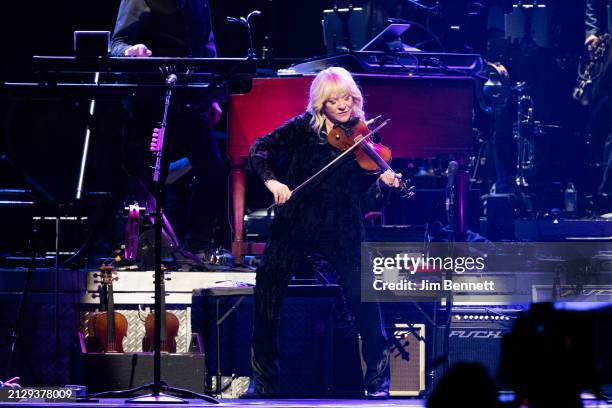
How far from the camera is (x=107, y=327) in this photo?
6816 mm

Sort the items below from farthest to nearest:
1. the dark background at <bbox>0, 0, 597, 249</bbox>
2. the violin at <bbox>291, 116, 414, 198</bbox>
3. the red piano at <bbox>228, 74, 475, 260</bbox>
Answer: the dark background at <bbox>0, 0, 597, 249</bbox>, the red piano at <bbox>228, 74, 475, 260</bbox>, the violin at <bbox>291, 116, 414, 198</bbox>

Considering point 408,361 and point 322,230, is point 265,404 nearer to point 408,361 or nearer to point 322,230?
point 322,230

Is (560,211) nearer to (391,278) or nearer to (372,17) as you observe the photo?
(372,17)

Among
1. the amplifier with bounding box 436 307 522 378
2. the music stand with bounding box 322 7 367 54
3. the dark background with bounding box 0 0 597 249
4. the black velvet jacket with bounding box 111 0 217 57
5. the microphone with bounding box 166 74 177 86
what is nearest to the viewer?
the microphone with bounding box 166 74 177 86

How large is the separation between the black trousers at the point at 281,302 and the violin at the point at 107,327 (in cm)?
81

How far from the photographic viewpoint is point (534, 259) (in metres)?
7.75

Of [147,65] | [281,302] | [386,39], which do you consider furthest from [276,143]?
[386,39]

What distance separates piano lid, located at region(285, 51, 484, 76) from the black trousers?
1.87 m

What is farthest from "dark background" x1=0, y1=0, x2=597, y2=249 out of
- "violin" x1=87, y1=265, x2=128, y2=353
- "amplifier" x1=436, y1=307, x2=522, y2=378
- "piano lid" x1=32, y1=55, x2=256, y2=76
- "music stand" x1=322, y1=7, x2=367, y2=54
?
"piano lid" x1=32, y1=55, x2=256, y2=76

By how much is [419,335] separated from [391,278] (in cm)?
48

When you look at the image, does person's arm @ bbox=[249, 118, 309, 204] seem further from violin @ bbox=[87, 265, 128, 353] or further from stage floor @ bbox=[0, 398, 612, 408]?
stage floor @ bbox=[0, 398, 612, 408]

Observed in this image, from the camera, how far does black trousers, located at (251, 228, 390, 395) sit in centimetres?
668

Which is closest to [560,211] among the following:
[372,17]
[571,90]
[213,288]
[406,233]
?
[571,90]

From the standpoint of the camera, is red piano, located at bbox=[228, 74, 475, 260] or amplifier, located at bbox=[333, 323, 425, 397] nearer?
amplifier, located at bbox=[333, 323, 425, 397]
